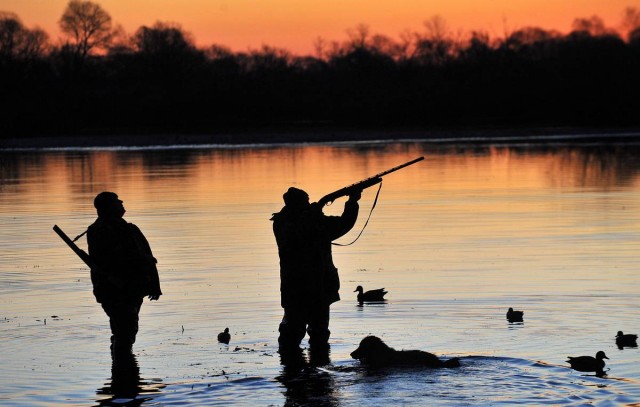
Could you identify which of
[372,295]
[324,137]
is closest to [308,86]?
[324,137]

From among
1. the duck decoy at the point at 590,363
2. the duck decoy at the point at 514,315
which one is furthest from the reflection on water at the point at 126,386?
the duck decoy at the point at 514,315

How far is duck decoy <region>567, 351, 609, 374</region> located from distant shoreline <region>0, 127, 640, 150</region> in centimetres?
6237

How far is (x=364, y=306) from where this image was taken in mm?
15109

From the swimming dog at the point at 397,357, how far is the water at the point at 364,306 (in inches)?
4.2

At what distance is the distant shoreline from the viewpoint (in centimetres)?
7825

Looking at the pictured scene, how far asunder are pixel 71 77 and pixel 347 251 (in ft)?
326

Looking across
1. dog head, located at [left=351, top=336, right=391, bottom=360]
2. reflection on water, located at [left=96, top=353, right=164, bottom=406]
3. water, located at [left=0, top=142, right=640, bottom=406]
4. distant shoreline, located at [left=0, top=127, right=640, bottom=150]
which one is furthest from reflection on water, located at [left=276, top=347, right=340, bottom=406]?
distant shoreline, located at [left=0, top=127, right=640, bottom=150]

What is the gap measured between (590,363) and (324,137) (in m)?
71.6

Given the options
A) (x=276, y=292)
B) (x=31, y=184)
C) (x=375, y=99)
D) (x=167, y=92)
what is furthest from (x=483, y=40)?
(x=276, y=292)

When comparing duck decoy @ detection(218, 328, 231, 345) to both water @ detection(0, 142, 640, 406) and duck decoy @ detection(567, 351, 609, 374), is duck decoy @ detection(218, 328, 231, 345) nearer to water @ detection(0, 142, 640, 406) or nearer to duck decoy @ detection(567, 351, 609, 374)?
water @ detection(0, 142, 640, 406)

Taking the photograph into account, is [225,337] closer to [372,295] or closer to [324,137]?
[372,295]

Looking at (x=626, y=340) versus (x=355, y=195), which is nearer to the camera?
(x=355, y=195)

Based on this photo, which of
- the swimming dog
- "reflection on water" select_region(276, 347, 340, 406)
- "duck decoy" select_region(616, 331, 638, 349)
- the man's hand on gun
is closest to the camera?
"reflection on water" select_region(276, 347, 340, 406)

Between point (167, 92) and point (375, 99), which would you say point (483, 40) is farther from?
point (167, 92)
